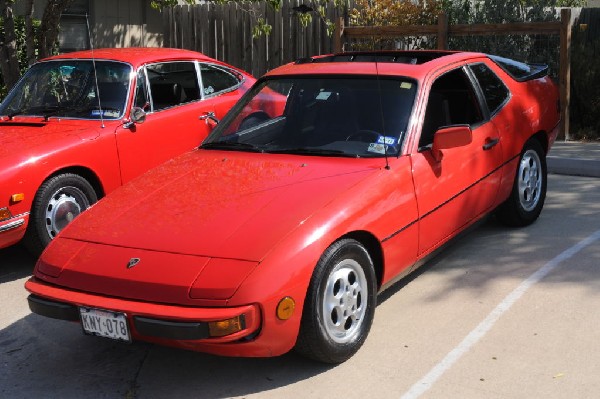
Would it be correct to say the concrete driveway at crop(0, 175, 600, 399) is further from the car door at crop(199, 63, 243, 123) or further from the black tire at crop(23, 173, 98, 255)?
the car door at crop(199, 63, 243, 123)

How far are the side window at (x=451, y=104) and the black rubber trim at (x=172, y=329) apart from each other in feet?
Result: 7.61

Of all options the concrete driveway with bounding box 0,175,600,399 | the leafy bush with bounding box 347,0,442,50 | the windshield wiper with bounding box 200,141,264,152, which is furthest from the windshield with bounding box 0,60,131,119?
the leafy bush with bounding box 347,0,442,50

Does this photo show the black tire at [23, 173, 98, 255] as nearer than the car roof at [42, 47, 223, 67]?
Yes

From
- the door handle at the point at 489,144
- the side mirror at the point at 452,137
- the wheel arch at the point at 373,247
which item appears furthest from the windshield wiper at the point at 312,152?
the door handle at the point at 489,144

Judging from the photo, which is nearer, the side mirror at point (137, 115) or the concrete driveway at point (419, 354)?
the concrete driveway at point (419, 354)

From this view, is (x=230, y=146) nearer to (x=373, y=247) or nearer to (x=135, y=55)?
(x=373, y=247)

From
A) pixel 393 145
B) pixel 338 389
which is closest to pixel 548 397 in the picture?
pixel 338 389

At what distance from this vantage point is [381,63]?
583 cm

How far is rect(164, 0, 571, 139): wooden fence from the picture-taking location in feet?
Result: 35.3

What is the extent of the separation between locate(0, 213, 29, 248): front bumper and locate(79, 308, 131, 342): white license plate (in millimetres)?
2164

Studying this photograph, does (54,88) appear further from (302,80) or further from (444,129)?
(444,129)

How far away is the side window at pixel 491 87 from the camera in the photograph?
631 centimetres

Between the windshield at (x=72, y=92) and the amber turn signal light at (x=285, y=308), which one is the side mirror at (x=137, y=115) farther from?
the amber turn signal light at (x=285, y=308)

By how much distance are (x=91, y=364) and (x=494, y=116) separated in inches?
138
